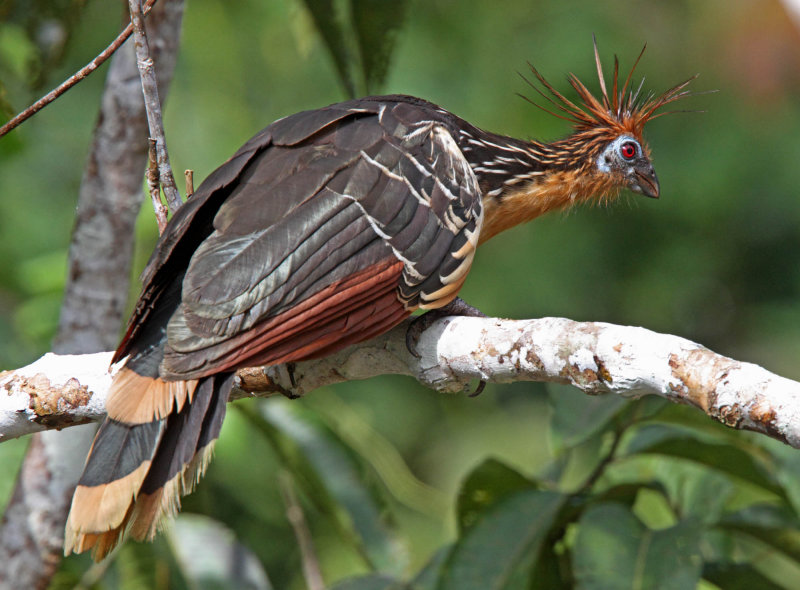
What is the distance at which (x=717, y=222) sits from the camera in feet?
22.7

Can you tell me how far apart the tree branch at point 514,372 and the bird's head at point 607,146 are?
44.7 inches

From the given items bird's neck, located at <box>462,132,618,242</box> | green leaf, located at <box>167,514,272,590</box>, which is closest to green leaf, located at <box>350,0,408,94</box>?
bird's neck, located at <box>462,132,618,242</box>

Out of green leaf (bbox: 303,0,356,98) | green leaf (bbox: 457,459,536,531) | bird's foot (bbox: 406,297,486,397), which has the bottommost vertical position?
green leaf (bbox: 457,459,536,531)

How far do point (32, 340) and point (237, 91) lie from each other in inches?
120

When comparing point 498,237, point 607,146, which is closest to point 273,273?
point 607,146

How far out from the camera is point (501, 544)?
272 cm

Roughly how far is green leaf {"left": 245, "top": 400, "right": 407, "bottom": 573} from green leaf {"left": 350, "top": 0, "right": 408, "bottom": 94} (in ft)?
3.85

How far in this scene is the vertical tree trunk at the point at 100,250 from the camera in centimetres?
308

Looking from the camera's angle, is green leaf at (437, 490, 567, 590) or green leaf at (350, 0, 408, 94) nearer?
green leaf at (437, 490, 567, 590)

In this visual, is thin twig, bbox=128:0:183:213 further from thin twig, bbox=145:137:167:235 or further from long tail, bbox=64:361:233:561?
long tail, bbox=64:361:233:561

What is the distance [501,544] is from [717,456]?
2.28ft

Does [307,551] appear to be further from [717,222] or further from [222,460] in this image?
[717,222]

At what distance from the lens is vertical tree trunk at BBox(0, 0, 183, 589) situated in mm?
3076

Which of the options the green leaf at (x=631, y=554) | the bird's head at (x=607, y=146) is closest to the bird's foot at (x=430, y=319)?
the green leaf at (x=631, y=554)
